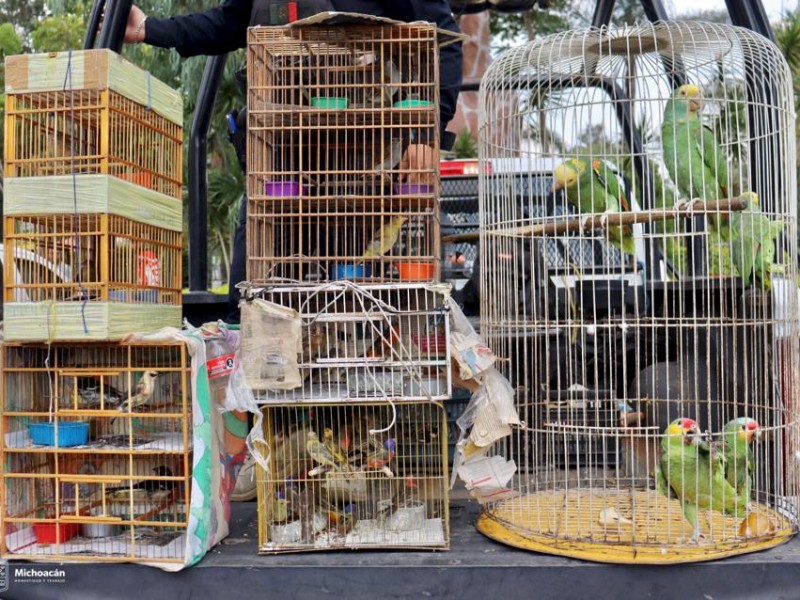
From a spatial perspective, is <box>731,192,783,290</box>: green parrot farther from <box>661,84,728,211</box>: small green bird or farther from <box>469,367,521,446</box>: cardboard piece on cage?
<box>469,367,521,446</box>: cardboard piece on cage

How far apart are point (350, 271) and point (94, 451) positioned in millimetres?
995

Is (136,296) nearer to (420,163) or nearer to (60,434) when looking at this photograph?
(60,434)

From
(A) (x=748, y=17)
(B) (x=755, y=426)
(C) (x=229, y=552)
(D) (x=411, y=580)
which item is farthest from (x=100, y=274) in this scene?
(A) (x=748, y=17)

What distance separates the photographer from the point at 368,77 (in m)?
2.96

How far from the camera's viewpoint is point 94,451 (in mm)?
2641

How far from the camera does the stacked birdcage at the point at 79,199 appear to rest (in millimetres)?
2582

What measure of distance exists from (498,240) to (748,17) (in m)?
1.39

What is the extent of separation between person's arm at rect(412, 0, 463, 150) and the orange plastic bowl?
2.36 ft

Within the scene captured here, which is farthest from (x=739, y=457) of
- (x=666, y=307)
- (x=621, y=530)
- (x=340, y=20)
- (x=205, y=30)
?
(x=205, y=30)

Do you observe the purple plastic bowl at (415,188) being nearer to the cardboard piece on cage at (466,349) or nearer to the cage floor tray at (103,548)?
the cardboard piece on cage at (466,349)

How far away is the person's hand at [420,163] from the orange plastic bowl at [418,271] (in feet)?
0.91

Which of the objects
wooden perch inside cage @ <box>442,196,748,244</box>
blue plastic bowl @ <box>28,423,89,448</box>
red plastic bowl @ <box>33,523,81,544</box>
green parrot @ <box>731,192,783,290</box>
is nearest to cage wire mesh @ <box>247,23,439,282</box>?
wooden perch inside cage @ <box>442,196,748,244</box>

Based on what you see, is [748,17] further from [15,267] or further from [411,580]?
[15,267]

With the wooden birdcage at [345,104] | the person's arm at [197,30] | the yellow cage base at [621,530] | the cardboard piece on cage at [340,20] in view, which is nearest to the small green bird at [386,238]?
the wooden birdcage at [345,104]
